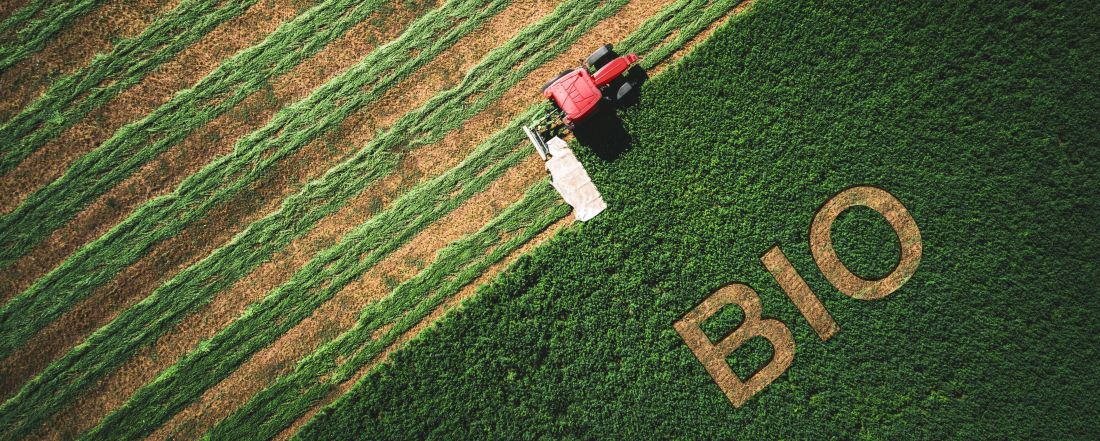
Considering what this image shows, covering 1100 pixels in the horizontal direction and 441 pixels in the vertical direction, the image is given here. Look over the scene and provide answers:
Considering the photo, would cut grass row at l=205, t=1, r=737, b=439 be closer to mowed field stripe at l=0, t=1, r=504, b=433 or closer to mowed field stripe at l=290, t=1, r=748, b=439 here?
mowed field stripe at l=290, t=1, r=748, b=439

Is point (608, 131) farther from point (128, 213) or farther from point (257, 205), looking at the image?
point (128, 213)

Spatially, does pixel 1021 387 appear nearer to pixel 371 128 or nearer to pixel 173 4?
pixel 371 128

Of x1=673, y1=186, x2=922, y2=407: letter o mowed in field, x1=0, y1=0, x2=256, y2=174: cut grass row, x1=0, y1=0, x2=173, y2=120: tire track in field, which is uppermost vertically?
x1=0, y1=0, x2=173, y2=120: tire track in field

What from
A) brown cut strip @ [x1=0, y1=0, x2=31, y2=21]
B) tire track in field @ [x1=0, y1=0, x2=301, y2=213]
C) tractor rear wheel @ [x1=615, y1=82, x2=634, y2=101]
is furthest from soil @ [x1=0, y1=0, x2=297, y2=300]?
tractor rear wheel @ [x1=615, y1=82, x2=634, y2=101]

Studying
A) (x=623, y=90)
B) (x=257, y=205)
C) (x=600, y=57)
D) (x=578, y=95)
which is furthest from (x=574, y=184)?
(x=257, y=205)

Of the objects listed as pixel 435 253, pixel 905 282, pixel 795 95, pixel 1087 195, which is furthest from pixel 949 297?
pixel 435 253

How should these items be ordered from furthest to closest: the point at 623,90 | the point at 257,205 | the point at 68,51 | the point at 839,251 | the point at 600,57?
the point at 257,205 < the point at 68,51 < the point at 839,251 < the point at 623,90 < the point at 600,57
